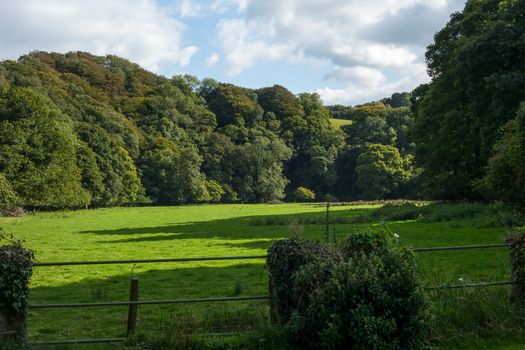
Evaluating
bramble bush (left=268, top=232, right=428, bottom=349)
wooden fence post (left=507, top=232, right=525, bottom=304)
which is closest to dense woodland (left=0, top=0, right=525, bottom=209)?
wooden fence post (left=507, top=232, right=525, bottom=304)

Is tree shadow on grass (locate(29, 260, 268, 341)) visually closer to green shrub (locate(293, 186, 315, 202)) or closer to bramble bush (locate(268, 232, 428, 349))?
bramble bush (locate(268, 232, 428, 349))

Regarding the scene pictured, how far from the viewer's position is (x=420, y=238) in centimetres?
2888

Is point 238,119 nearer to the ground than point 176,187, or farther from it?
farther from it

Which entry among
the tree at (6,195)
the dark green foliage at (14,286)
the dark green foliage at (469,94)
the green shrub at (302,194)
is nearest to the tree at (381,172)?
the green shrub at (302,194)

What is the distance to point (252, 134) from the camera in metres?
131

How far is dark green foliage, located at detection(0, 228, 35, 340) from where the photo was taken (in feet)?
26.1

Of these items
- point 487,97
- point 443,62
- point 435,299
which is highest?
point 443,62

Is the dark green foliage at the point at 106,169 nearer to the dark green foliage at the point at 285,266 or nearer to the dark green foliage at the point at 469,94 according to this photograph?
the dark green foliage at the point at 469,94

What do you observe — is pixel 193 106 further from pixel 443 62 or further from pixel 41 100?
pixel 443 62

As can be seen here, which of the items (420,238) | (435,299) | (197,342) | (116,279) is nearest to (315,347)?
(197,342)

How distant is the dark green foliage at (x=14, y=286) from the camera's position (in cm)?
795

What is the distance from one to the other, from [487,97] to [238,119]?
102 metres

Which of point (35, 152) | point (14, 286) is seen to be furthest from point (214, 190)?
point (14, 286)

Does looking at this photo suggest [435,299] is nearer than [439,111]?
Yes
